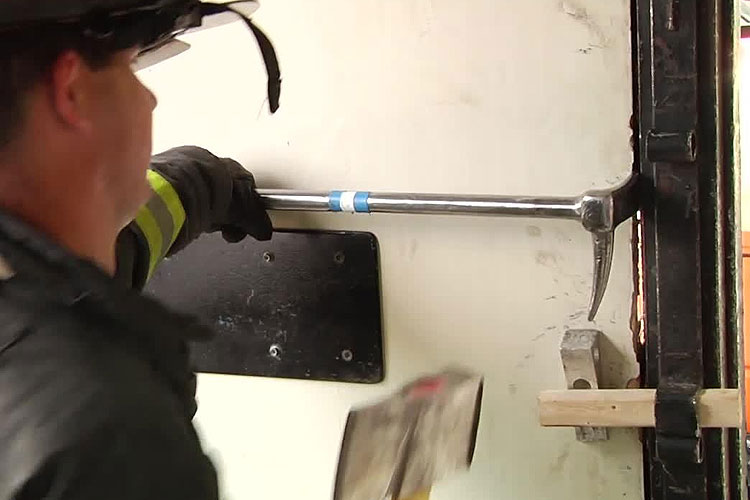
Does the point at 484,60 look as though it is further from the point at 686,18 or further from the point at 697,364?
the point at 697,364

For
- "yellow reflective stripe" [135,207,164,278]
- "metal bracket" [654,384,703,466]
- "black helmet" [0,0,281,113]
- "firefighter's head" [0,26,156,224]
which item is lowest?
"metal bracket" [654,384,703,466]

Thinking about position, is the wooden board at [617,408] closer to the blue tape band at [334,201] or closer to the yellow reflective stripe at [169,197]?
the blue tape band at [334,201]

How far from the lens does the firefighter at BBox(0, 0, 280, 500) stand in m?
0.67

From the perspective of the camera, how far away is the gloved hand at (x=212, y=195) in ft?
3.59

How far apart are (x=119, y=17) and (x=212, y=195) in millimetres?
348

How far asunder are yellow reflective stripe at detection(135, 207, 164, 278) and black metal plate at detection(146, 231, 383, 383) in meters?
0.13

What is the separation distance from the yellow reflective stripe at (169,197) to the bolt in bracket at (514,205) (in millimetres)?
105

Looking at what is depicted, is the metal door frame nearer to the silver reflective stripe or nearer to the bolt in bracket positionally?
the bolt in bracket

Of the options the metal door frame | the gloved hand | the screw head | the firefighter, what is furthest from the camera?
the screw head

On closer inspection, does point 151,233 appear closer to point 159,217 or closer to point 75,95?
point 159,217

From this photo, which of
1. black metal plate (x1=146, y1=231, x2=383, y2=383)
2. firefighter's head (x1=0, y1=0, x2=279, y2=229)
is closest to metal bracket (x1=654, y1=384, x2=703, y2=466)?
black metal plate (x1=146, y1=231, x2=383, y2=383)

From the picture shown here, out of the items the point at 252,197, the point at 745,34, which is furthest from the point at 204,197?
the point at 745,34

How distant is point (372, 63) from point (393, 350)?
32 cm

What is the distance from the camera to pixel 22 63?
0.74 meters
